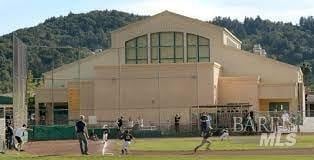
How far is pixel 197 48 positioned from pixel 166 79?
8.40m

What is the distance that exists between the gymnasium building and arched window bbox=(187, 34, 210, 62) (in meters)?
0.10

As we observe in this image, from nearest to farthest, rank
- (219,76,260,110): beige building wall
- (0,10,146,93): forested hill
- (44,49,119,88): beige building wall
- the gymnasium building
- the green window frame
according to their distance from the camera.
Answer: the gymnasium building → (219,76,260,110): beige building wall → the green window frame → (44,49,119,88): beige building wall → (0,10,146,93): forested hill

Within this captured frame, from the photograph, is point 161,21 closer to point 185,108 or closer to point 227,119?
point 185,108

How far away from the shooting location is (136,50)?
245 ft

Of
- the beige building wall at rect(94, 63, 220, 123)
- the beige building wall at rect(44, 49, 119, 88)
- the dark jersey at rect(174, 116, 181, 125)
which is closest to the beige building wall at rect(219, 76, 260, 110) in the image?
the beige building wall at rect(94, 63, 220, 123)

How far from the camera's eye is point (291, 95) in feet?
232

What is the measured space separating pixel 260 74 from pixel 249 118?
17797 millimetres

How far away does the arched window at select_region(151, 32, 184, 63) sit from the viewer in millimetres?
73188

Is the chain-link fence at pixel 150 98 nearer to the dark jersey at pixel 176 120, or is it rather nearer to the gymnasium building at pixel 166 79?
the gymnasium building at pixel 166 79

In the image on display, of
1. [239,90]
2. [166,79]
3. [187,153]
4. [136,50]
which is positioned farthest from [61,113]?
[187,153]

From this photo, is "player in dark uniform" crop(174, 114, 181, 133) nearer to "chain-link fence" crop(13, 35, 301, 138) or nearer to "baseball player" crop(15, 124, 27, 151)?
"chain-link fence" crop(13, 35, 301, 138)

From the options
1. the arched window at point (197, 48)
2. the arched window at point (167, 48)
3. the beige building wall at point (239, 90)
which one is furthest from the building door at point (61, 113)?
the beige building wall at point (239, 90)

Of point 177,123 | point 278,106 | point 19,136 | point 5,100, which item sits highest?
point 5,100

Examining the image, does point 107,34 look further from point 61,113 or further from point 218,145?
point 218,145
